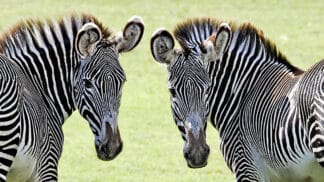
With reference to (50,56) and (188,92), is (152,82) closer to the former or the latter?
(50,56)

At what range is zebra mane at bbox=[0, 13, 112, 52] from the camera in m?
10.9

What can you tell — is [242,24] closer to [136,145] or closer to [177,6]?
Answer: [136,145]

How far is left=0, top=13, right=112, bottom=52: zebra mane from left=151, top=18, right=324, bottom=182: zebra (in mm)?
922

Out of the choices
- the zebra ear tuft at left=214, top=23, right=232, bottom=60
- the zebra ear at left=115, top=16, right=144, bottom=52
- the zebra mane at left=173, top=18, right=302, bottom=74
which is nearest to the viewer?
the zebra ear tuft at left=214, top=23, right=232, bottom=60

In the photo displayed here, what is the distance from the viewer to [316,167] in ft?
33.7

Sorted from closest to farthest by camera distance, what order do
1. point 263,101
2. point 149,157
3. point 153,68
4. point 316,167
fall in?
point 316,167 < point 263,101 < point 149,157 < point 153,68

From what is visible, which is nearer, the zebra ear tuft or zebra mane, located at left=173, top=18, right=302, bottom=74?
the zebra ear tuft

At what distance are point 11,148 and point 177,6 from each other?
2262cm

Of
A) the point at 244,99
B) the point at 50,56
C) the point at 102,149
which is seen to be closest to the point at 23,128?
A: the point at 102,149

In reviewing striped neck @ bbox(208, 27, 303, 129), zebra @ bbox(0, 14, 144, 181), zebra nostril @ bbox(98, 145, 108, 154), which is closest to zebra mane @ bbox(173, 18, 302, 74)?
striped neck @ bbox(208, 27, 303, 129)

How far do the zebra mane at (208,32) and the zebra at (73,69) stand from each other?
619 millimetres

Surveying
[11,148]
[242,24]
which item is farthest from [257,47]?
[11,148]

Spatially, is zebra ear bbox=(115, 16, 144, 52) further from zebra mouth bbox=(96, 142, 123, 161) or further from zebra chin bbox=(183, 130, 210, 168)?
zebra chin bbox=(183, 130, 210, 168)

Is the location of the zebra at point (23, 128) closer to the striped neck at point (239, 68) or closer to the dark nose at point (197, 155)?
the dark nose at point (197, 155)
